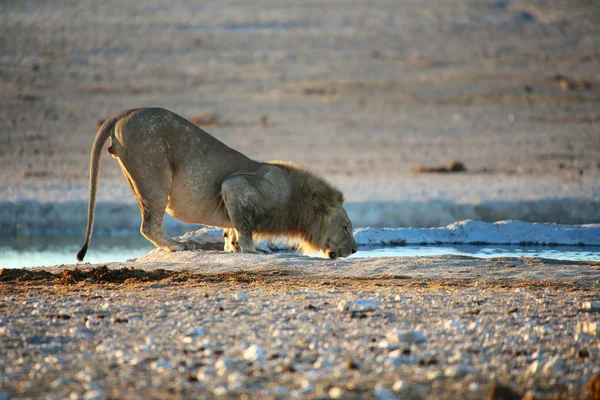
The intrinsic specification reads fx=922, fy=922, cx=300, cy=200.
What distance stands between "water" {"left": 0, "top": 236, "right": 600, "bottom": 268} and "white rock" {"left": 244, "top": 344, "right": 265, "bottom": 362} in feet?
17.4

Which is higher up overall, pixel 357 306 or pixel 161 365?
pixel 357 306

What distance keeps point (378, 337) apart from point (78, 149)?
53.1 ft

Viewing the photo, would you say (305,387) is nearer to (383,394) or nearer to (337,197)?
(383,394)

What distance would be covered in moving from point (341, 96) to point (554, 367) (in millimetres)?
→ 24256

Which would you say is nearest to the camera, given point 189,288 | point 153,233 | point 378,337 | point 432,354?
point 432,354

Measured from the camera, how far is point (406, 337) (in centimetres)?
534

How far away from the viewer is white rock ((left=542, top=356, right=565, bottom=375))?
4727 millimetres

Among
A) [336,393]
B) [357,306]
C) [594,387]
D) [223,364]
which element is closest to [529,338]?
[594,387]

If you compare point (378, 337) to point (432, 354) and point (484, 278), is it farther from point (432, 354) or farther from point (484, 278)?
point (484, 278)

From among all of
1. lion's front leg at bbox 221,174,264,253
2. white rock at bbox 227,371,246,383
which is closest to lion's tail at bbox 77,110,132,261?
lion's front leg at bbox 221,174,264,253

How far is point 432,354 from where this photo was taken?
200 inches

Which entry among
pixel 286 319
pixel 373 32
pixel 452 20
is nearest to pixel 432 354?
pixel 286 319

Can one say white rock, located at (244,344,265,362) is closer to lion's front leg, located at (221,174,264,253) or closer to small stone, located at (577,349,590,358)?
small stone, located at (577,349,590,358)

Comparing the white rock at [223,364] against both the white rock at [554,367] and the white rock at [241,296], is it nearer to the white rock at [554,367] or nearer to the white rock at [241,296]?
the white rock at [554,367]
